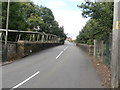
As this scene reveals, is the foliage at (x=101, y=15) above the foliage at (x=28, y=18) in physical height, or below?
below

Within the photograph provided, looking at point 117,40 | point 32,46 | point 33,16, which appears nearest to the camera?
point 117,40

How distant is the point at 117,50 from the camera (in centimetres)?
768

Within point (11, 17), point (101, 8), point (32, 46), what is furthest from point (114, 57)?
point (11, 17)

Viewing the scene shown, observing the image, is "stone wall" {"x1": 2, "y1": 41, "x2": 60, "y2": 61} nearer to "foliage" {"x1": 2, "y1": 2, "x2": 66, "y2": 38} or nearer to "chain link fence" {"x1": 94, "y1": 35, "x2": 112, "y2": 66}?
"chain link fence" {"x1": 94, "y1": 35, "x2": 112, "y2": 66}

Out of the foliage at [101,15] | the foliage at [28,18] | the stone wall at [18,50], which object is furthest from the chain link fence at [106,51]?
the foliage at [28,18]

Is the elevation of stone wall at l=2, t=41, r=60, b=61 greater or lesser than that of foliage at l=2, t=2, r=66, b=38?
lesser

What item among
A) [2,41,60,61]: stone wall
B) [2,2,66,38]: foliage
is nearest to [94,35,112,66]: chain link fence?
[2,41,60,61]: stone wall

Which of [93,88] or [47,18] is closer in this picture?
[93,88]

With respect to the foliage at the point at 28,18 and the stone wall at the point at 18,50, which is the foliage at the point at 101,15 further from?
the foliage at the point at 28,18

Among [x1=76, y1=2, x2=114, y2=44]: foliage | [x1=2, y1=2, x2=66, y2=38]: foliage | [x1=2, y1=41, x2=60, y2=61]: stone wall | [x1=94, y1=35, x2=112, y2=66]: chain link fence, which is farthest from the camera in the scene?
[x1=2, y1=2, x2=66, y2=38]: foliage

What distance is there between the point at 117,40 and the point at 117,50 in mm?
331

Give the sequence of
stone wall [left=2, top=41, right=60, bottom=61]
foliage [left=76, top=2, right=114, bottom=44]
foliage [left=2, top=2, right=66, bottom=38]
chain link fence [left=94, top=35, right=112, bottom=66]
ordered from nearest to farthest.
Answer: chain link fence [left=94, top=35, right=112, bottom=66] < foliage [left=76, top=2, right=114, bottom=44] < stone wall [left=2, top=41, right=60, bottom=61] < foliage [left=2, top=2, right=66, bottom=38]

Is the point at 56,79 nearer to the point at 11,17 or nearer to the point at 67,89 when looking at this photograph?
the point at 67,89

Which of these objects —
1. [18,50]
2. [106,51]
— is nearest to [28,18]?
[18,50]
